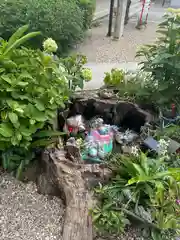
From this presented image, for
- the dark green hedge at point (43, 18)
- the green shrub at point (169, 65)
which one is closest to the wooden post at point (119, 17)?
the dark green hedge at point (43, 18)

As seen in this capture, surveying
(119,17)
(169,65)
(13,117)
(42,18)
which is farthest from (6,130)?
(119,17)

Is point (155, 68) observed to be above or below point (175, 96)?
above

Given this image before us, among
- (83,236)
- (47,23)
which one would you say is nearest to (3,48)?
(83,236)

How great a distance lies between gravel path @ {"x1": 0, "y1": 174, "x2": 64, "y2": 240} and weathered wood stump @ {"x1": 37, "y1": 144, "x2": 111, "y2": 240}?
7cm

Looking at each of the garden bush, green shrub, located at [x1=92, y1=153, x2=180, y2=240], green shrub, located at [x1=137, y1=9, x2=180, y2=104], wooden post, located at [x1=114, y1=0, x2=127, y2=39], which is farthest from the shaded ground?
green shrub, located at [x1=92, y1=153, x2=180, y2=240]

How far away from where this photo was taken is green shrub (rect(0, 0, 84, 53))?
165 inches

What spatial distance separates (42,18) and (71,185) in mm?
2934

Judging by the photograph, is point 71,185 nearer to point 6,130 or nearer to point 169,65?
point 6,130

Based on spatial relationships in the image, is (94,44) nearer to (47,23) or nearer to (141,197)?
(47,23)

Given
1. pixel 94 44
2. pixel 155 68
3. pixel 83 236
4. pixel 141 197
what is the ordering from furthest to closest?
pixel 94 44 → pixel 155 68 → pixel 141 197 → pixel 83 236

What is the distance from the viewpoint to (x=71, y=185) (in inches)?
78.7

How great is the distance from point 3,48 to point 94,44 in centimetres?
393

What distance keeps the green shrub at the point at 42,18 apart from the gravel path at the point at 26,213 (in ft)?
7.96

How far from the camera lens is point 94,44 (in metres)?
5.81
